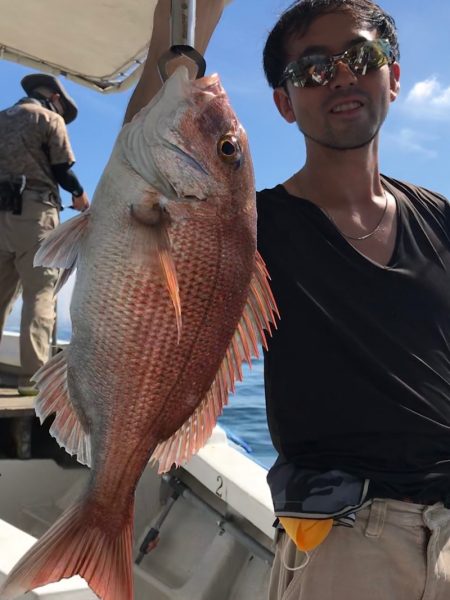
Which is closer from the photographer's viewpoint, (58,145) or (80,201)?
(58,145)

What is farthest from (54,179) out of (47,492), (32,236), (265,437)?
(265,437)

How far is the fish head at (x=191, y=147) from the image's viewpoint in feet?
4.75

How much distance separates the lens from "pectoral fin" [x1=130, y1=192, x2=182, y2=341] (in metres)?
1.36

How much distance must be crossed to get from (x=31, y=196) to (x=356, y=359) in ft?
12.6

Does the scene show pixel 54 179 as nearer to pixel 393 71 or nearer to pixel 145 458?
pixel 393 71

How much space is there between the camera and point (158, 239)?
1386mm

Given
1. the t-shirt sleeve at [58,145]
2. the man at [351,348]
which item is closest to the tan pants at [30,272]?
the t-shirt sleeve at [58,145]

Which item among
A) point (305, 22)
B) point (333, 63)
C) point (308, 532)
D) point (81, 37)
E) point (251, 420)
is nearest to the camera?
point (308, 532)

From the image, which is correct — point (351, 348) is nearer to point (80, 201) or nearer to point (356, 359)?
point (356, 359)

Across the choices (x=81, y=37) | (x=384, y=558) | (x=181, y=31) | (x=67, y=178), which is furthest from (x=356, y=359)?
(x=67, y=178)

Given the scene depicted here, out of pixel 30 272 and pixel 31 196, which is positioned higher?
pixel 31 196

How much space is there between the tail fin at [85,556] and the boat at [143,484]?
6.26 ft

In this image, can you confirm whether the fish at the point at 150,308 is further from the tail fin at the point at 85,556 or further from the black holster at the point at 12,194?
the black holster at the point at 12,194

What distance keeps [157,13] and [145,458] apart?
1.13 metres
